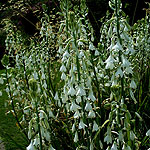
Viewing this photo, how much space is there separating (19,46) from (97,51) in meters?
1.56

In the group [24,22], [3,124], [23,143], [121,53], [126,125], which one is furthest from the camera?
[24,22]

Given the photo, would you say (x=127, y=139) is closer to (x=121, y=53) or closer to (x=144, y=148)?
(x=121, y=53)

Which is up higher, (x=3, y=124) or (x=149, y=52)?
(x=149, y=52)

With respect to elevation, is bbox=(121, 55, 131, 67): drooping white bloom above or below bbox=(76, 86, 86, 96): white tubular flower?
above

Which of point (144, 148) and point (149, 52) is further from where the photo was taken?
point (149, 52)

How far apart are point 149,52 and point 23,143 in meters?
2.30

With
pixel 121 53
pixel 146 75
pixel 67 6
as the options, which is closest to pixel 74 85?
pixel 121 53

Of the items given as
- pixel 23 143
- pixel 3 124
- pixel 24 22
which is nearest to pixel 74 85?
pixel 23 143

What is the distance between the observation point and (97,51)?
2.71 meters

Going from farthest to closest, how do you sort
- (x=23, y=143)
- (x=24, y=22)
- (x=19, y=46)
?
(x=24, y=22)
(x=19, y=46)
(x=23, y=143)

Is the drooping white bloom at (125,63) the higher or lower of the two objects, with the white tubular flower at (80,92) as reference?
higher

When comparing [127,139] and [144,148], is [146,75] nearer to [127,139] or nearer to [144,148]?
[144,148]

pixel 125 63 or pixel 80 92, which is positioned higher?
pixel 125 63

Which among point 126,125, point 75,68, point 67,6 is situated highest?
point 67,6
